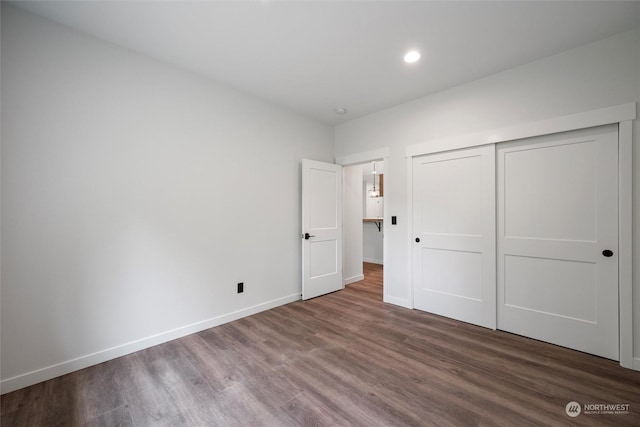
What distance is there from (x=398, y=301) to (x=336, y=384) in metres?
1.91

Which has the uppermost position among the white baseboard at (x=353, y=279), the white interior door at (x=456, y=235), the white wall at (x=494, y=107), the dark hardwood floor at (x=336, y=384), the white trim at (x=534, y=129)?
the white wall at (x=494, y=107)

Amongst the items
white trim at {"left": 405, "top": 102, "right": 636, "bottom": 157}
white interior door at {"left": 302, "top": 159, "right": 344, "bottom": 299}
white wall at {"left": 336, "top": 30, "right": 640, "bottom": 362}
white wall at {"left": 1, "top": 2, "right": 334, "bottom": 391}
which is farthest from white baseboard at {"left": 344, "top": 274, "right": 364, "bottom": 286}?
white trim at {"left": 405, "top": 102, "right": 636, "bottom": 157}

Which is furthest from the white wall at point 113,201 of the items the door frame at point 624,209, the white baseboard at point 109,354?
the door frame at point 624,209

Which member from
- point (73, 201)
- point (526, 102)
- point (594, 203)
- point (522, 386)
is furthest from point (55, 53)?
point (594, 203)

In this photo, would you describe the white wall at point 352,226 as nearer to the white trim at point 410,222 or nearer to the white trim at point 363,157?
the white trim at point 363,157

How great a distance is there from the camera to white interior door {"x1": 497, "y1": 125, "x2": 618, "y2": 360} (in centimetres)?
222

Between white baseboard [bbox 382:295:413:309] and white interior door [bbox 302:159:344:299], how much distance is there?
87 centimetres

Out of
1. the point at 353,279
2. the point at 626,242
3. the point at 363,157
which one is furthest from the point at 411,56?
the point at 353,279

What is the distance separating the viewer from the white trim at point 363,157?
3.67 m

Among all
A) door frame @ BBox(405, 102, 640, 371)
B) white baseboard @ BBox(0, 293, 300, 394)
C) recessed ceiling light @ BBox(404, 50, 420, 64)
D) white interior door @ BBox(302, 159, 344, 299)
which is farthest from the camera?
white interior door @ BBox(302, 159, 344, 299)

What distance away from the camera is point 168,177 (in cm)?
258

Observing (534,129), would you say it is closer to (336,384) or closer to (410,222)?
(410,222)

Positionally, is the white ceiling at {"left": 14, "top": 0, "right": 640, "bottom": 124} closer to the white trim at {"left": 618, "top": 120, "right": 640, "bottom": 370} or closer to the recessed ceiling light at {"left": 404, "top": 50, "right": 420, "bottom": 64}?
the recessed ceiling light at {"left": 404, "top": 50, "right": 420, "bottom": 64}

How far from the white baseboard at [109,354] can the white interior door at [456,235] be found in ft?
7.51
